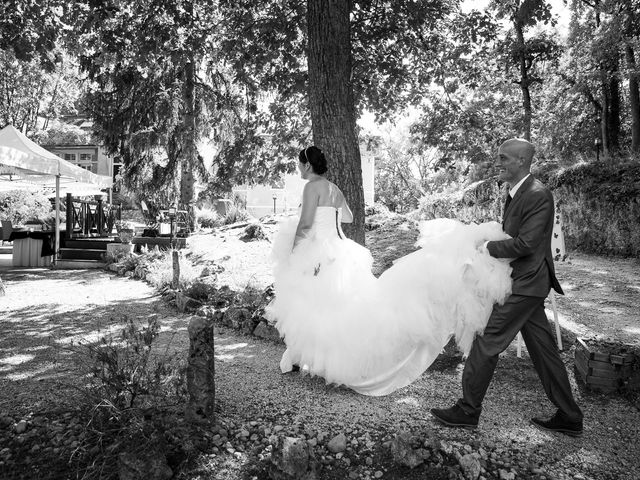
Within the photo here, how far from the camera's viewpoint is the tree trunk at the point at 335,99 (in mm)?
5734

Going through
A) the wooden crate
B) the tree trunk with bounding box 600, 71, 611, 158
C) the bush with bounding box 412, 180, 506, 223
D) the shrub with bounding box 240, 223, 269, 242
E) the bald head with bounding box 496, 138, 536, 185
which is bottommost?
Result: the wooden crate

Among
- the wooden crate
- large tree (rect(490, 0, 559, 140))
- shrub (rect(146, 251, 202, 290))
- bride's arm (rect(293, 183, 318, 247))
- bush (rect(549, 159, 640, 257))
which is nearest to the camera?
the wooden crate

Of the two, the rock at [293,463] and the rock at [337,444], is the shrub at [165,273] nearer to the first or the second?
the rock at [337,444]

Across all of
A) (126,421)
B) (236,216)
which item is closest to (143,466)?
(126,421)

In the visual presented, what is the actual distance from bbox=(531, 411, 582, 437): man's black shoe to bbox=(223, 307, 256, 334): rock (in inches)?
147

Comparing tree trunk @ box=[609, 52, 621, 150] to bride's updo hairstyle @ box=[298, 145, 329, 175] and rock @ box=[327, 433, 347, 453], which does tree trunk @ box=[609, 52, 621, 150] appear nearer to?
bride's updo hairstyle @ box=[298, 145, 329, 175]

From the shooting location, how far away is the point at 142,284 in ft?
32.4

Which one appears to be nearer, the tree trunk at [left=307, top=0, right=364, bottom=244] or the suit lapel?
the suit lapel

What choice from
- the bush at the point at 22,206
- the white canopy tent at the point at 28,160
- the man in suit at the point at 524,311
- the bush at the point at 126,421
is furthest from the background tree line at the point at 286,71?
the bush at the point at 22,206

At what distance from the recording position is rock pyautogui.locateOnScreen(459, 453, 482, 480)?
103 inches

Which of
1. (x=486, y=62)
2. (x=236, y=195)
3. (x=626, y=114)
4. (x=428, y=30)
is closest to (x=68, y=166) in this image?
(x=236, y=195)

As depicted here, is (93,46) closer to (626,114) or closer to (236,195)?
(236,195)

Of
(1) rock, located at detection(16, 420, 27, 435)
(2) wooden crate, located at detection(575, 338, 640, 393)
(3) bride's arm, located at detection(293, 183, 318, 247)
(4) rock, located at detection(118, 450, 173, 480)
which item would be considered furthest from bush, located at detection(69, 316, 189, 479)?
(2) wooden crate, located at detection(575, 338, 640, 393)

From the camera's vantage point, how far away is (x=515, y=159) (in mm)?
3268
